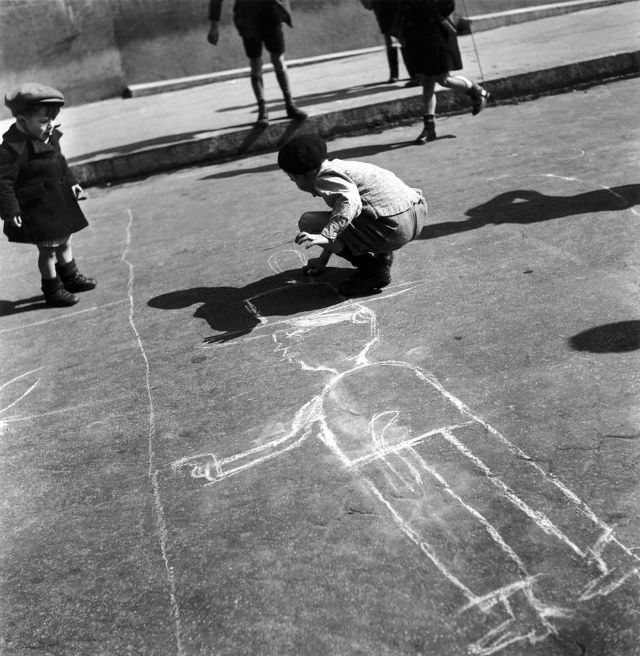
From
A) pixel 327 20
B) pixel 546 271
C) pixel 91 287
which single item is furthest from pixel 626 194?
pixel 327 20

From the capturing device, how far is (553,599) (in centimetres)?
230

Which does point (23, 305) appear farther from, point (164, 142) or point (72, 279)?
point (164, 142)

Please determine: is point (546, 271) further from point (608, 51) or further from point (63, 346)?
point (608, 51)

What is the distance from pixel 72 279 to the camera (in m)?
5.43

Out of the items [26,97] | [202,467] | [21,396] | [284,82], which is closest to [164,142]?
[284,82]

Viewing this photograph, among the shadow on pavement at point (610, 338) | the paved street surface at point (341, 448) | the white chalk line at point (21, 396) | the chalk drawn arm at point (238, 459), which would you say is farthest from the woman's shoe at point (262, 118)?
the chalk drawn arm at point (238, 459)

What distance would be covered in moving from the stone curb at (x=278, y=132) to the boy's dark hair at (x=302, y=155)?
4.61m

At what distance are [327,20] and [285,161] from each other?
1043cm

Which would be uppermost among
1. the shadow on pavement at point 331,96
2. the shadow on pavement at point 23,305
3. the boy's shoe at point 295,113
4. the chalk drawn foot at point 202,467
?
the boy's shoe at point 295,113

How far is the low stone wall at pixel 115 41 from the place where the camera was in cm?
1256

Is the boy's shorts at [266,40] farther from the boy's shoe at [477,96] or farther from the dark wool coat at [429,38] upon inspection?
the boy's shoe at [477,96]

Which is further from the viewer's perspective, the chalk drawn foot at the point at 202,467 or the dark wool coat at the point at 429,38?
the dark wool coat at the point at 429,38

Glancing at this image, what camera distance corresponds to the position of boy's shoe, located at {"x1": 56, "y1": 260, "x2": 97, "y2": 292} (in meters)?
5.42

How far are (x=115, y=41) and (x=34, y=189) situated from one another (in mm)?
8817
